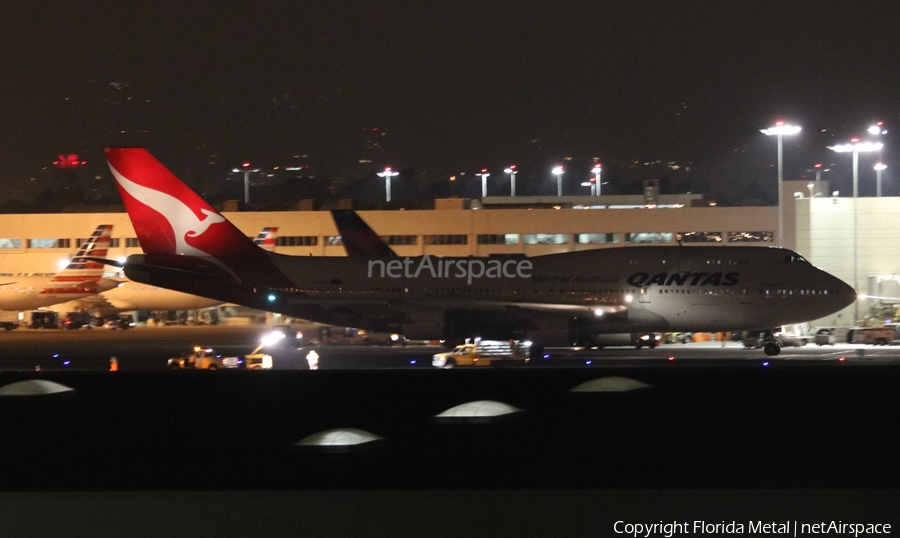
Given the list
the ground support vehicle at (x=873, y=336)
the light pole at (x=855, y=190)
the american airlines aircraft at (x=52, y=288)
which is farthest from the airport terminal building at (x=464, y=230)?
the ground support vehicle at (x=873, y=336)

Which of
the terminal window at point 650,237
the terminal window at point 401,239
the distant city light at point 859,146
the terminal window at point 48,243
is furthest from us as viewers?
the terminal window at point 401,239

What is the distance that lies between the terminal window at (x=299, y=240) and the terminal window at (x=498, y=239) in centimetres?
1539

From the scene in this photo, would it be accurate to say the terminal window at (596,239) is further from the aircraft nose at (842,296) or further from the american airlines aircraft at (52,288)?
the american airlines aircraft at (52,288)

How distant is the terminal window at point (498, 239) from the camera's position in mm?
88125

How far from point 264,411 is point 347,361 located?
2414 centimetres

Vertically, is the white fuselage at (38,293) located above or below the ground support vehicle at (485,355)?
above

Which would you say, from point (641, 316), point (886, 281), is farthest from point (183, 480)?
point (886, 281)

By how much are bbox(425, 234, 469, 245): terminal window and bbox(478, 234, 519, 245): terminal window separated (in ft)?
4.76

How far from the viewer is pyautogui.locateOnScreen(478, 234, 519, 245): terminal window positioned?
289 ft

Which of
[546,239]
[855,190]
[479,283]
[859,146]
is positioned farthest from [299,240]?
[859,146]

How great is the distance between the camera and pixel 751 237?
83.9m

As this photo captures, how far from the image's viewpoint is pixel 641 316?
152ft

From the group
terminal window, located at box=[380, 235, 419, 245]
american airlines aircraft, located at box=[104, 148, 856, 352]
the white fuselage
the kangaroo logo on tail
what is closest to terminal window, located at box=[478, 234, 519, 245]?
terminal window, located at box=[380, 235, 419, 245]

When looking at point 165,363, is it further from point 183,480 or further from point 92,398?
point 183,480
